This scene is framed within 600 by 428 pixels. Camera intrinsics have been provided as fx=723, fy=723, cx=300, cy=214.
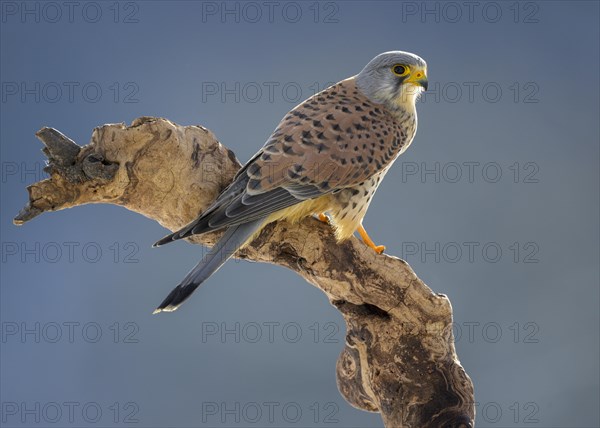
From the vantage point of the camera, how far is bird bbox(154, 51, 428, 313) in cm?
328

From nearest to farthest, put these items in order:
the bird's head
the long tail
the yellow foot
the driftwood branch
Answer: the long tail < the driftwood branch < the bird's head < the yellow foot

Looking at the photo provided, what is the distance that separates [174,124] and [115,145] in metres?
0.32

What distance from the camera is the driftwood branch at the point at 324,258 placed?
345cm

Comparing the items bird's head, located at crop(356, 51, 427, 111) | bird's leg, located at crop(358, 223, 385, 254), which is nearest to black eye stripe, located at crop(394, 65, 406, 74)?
bird's head, located at crop(356, 51, 427, 111)

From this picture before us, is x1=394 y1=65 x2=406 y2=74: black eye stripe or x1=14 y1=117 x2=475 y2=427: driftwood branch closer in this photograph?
x1=14 y1=117 x2=475 y2=427: driftwood branch

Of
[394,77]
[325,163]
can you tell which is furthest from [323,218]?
[394,77]

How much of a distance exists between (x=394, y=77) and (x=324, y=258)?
1.01m

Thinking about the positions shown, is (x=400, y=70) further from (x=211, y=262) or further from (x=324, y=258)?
(x=211, y=262)

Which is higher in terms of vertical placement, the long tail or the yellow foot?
the yellow foot

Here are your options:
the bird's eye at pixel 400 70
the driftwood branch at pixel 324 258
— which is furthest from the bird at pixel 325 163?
the driftwood branch at pixel 324 258

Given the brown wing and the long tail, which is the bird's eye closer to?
the brown wing

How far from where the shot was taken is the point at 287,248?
3822 millimetres

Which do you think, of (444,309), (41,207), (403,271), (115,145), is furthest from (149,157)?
(444,309)

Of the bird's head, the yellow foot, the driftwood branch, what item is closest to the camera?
the driftwood branch
